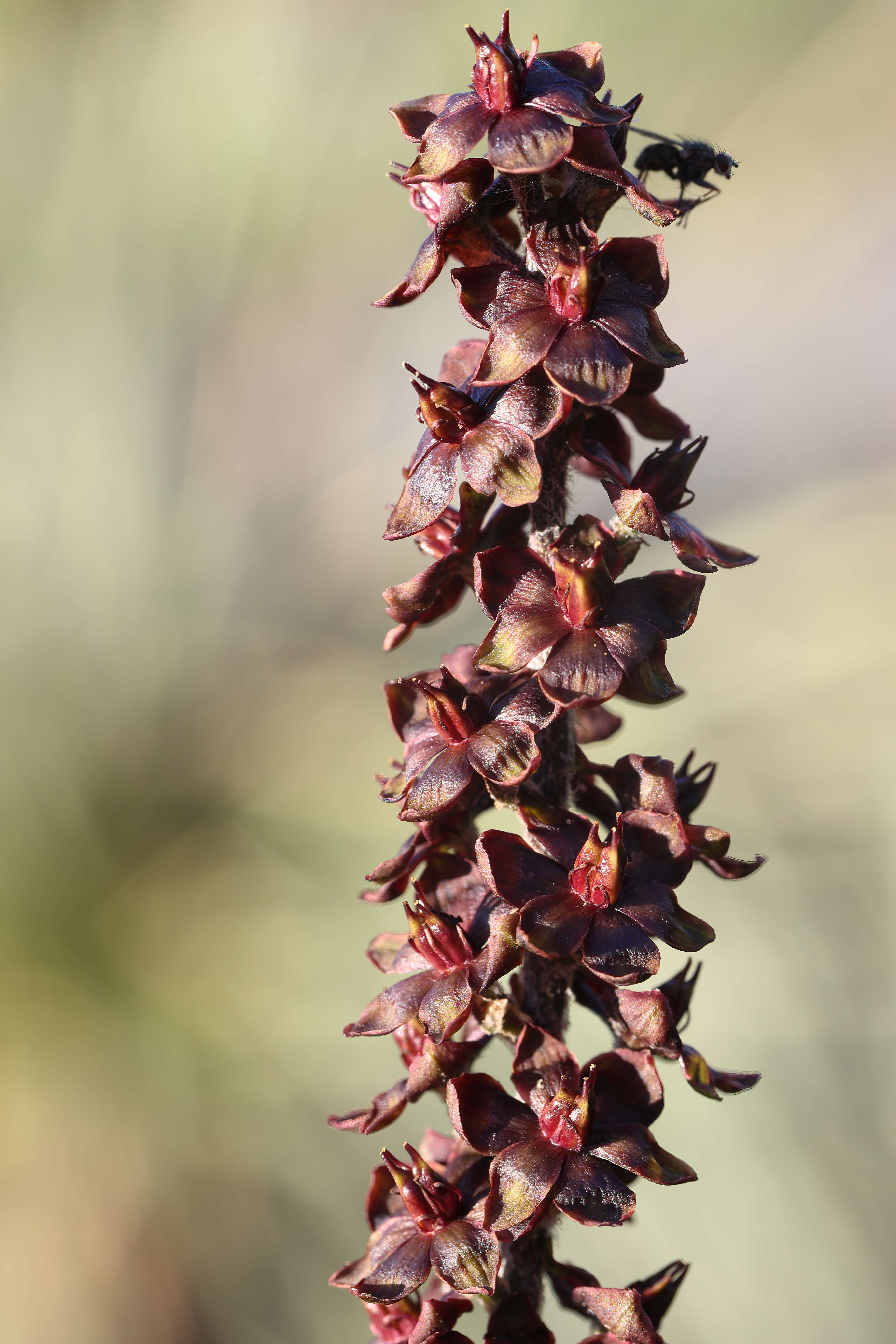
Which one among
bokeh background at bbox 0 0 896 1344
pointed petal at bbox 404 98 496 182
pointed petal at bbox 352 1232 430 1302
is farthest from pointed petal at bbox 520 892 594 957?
bokeh background at bbox 0 0 896 1344

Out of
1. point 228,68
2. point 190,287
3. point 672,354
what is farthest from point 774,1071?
point 228,68

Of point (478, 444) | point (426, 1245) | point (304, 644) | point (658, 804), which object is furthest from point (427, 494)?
point (304, 644)

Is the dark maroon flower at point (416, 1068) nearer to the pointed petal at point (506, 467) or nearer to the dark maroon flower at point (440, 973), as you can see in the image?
the dark maroon flower at point (440, 973)

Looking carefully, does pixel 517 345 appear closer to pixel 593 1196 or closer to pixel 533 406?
pixel 533 406

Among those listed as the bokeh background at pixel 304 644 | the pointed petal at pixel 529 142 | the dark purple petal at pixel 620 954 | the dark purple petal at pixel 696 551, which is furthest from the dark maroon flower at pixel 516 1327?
the bokeh background at pixel 304 644

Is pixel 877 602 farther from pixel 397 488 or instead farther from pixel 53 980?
pixel 53 980

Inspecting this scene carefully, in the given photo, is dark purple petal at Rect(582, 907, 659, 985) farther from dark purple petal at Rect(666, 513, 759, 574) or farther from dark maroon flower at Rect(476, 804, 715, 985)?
dark purple petal at Rect(666, 513, 759, 574)
